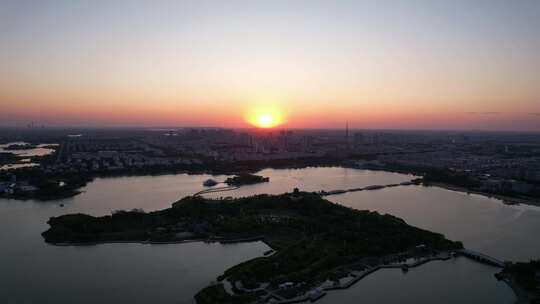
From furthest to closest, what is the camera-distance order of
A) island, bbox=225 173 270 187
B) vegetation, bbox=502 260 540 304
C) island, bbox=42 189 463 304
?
island, bbox=225 173 270 187 → island, bbox=42 189 463 304 → vegetation, bbox=502 260 540 304

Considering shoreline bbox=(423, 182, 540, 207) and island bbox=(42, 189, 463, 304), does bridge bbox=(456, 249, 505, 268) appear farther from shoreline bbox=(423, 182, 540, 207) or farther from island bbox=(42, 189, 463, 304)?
shoreline bbox=(423, 182, 540, 207)

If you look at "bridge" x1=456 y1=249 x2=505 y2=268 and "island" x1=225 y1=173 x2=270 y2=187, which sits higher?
"island" x1=225 y1=173 x2=270 y2=187

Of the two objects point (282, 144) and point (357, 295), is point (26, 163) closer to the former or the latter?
point (282, 144)

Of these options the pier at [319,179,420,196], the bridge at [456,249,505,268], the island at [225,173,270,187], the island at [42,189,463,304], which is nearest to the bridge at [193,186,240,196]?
the island at [225,173,270,187]

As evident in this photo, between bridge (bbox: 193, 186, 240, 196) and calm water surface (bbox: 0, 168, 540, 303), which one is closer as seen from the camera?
calm water surface (bbox: 0, 168, 540, 303)

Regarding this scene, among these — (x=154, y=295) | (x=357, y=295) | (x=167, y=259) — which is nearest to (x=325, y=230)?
(x=357, y=295)

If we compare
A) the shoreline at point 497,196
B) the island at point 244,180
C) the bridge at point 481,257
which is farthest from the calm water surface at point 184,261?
the island at point 244,180
